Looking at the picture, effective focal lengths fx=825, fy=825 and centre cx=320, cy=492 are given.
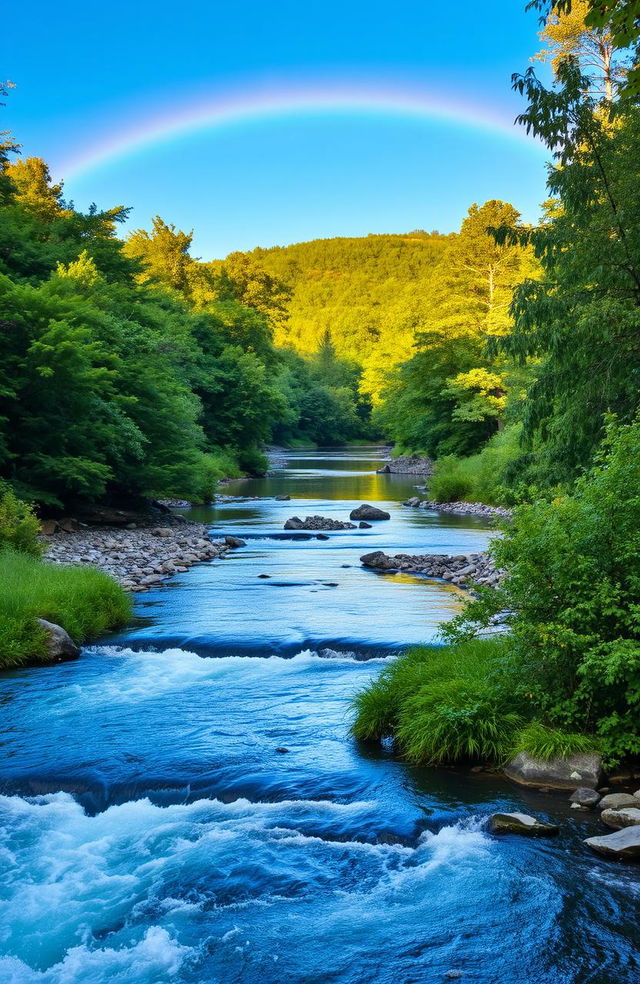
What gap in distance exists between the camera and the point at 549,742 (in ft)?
23.4

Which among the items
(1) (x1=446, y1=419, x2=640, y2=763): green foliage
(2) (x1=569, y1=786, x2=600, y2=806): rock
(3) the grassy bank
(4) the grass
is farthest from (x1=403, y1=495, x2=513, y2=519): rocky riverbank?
(2) (x1=569, y1=786, x2=600, y2=806): rock

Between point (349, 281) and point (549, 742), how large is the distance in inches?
6207

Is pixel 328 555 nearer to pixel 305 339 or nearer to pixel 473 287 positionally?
pixel 473 287

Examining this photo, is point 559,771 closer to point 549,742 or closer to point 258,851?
point 549,742

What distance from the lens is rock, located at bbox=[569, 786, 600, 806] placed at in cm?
656

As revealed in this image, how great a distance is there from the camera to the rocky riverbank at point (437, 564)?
1780 centimetres

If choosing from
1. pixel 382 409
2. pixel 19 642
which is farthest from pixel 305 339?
pixel 19 642

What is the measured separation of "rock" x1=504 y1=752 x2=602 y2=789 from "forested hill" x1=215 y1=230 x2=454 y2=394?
118 meters

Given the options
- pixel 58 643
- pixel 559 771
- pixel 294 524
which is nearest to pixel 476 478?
pixel 294 524

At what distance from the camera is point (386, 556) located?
1988cm

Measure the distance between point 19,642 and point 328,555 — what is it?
11.3 m

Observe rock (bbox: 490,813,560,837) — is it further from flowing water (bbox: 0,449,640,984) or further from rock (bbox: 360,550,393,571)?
rock (bbox: 360,550,393,571)

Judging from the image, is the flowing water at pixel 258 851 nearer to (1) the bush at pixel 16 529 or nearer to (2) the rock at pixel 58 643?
(2) the rock at pixel 58 643

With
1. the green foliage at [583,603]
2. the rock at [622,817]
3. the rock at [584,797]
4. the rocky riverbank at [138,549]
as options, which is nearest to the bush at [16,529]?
the rocky riverbank at [138,549]
